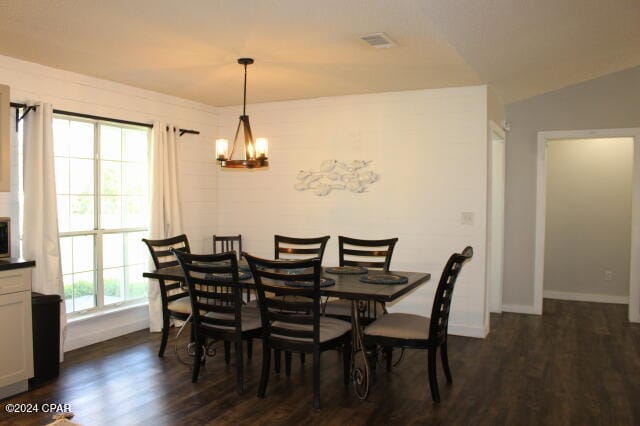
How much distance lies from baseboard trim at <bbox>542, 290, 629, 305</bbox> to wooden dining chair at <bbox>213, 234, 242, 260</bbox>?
4.20 metres

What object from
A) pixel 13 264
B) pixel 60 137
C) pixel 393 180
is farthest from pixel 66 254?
pixel 393 180

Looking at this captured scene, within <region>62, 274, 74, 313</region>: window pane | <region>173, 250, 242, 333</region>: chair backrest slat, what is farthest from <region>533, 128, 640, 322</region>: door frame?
<region>62, 274, 74, 313</region>: window pane

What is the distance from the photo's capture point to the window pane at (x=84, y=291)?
4695 mm

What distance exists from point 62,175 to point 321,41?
2615 mm

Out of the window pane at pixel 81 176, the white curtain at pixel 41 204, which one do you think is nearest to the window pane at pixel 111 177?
the window pane at pixel 81 176

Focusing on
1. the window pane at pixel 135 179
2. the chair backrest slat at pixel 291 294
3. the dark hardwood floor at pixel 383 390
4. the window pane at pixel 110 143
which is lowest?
the dark hardwood floor at pixel 383 390

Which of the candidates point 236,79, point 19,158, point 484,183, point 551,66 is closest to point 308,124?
point 236,79

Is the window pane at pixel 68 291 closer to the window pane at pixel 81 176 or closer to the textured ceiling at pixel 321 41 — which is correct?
the window pane at pixel 81 176

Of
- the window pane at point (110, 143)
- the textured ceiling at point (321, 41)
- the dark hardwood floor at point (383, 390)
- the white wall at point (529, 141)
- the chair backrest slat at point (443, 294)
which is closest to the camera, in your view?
the textured ceiling at point (321, 41)

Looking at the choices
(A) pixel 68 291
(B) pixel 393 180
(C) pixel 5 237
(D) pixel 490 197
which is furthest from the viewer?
(B) pixel 393 180

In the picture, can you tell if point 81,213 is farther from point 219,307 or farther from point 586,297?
point 586,297

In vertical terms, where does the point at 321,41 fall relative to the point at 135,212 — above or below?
above

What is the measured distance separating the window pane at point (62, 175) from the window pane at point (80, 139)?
10cm

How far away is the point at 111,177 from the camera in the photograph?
16.4 feet
